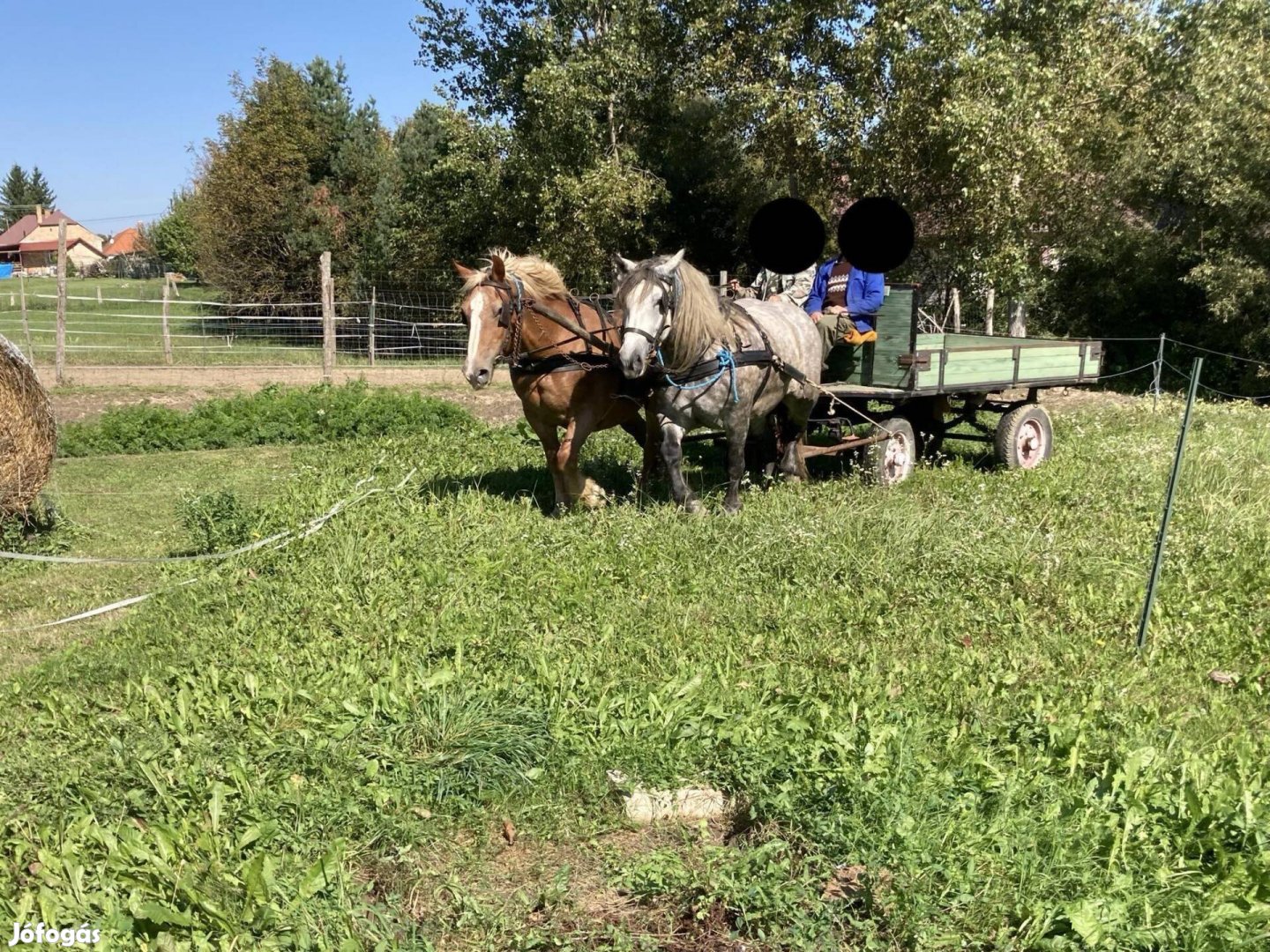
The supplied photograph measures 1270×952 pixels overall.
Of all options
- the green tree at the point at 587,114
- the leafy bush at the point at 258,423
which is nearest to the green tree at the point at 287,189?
the green tree at the point at 587,114

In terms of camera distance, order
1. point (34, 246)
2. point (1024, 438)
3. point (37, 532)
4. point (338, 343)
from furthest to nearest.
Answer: point (34, 246), point (338, 343), point (1024, 438), point (37, 532)

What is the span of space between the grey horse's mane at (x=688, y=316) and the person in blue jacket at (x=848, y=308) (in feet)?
5.56

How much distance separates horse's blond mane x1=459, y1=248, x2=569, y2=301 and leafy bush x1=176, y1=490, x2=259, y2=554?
7.61 feet

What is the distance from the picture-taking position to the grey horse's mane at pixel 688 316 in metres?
6.20

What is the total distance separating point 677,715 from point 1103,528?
4.22 meters

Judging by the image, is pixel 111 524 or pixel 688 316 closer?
pixel 688 316

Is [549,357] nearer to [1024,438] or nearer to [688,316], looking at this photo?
[688,316]

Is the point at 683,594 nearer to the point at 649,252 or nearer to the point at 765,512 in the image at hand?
the point at 765,512

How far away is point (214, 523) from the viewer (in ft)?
21.8

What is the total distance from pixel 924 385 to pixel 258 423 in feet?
27.9

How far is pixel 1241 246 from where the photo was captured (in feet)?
58.5

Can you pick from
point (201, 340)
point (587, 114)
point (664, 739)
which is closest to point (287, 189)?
point (201, 340)

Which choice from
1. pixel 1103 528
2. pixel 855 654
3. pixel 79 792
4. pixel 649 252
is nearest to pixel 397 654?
pixel 79 792

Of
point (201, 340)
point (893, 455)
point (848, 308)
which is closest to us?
point (848, 308)
